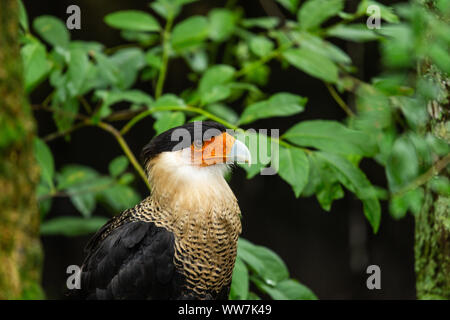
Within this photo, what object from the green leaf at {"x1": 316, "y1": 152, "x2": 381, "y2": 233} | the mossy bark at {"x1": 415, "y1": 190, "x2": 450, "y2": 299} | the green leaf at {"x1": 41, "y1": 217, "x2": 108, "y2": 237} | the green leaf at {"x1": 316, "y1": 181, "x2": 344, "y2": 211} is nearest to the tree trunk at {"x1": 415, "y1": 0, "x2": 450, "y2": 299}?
the mossy bark at {"x1": 415, "y1": 190, "x2": 450, "y2": 299}

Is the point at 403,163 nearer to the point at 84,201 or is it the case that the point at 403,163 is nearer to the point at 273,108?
the point at 273,108

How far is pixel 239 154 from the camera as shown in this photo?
4.91 ft

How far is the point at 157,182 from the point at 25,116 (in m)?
0.52

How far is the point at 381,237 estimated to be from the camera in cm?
371

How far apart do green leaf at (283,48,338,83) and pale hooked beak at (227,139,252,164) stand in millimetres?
623

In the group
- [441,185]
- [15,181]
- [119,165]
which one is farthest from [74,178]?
[441,185]

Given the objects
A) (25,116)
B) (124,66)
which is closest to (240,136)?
(25,116)

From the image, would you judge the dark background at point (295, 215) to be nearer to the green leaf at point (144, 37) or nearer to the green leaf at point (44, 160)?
the green leaf at point (144, 37)

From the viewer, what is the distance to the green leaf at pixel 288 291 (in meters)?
1.83

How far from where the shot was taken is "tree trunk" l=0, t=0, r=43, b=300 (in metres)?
1.12

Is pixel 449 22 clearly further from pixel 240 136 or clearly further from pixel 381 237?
pixel 381 237

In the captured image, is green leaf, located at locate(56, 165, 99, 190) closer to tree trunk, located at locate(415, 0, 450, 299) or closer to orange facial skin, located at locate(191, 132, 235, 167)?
orange facial skin, located at locate(191, 132, 235, 167)

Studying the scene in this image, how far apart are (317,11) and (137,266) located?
4.26ft

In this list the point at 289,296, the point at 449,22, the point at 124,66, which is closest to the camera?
the point at 449,22
